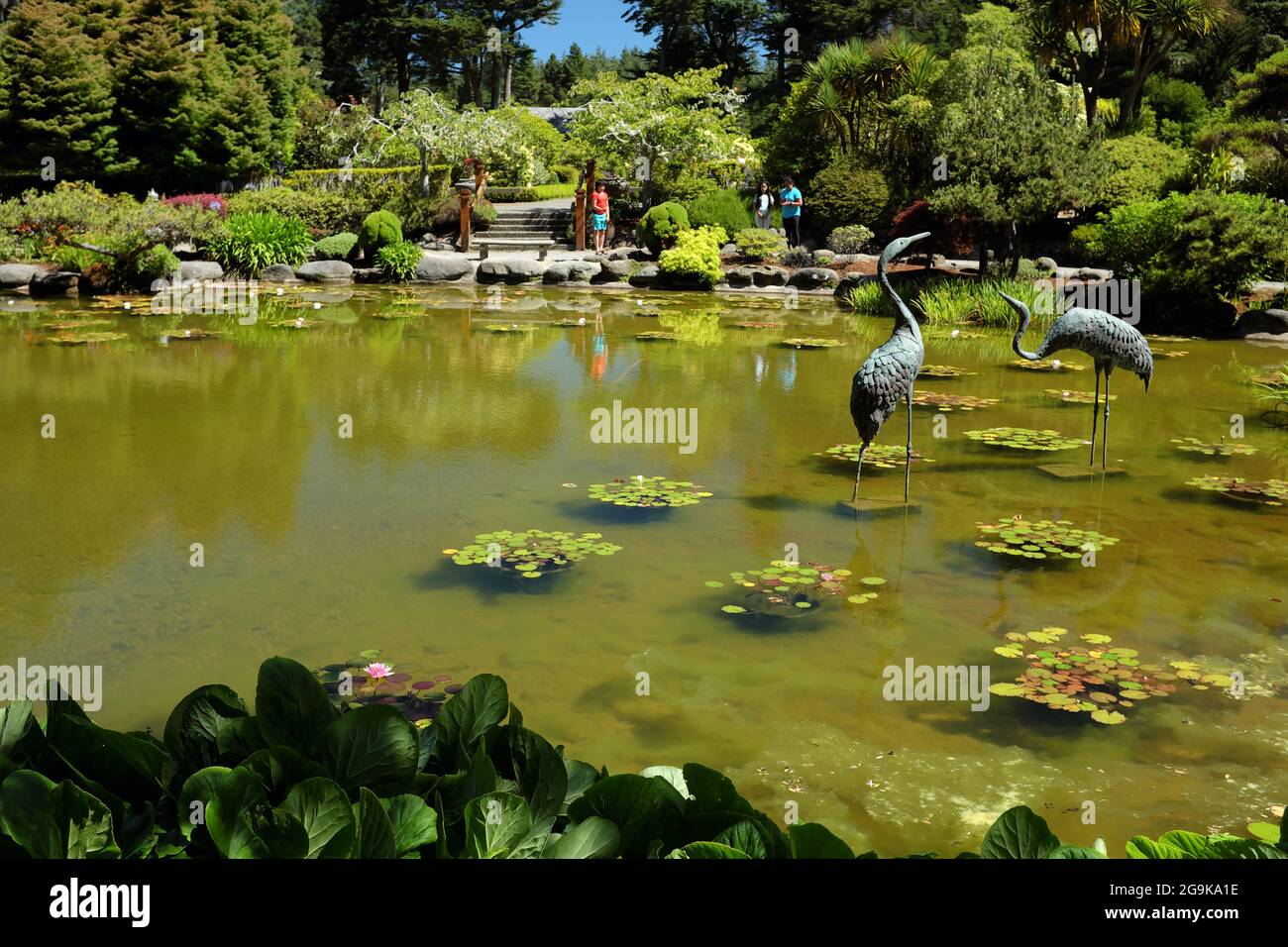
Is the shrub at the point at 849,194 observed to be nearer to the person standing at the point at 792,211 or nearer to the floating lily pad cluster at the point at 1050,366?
the person standing at the point at 792,211

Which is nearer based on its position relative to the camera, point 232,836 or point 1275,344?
point 232,836

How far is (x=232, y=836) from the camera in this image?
4.85 feet

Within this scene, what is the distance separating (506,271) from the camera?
2214cm

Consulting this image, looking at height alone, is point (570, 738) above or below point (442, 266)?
below

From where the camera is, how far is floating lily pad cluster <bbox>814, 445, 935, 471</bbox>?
25.9ft

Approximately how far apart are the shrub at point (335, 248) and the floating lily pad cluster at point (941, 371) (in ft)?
46.7

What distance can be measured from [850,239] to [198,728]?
23321mm

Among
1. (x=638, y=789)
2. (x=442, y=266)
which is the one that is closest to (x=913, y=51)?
(x=442, y=266)

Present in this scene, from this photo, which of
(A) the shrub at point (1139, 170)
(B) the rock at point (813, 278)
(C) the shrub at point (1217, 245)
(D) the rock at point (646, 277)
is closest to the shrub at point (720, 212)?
(D) the rock at point (646, 277)

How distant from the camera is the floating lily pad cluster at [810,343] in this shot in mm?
13719

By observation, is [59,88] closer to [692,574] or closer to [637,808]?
[692,574]

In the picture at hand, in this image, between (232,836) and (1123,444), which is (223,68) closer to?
(1123,444)
